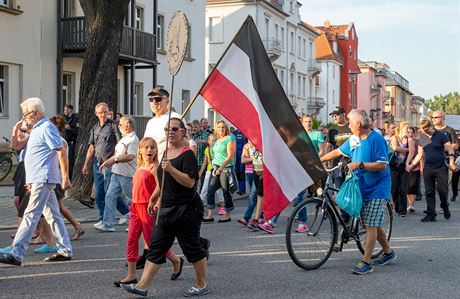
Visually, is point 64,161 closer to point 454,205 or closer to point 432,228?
point 432,228

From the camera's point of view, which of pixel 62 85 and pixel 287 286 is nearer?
pixel 287 286

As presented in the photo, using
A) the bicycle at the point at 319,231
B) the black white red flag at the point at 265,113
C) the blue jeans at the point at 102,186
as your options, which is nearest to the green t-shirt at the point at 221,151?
the blue jeans at the point at 102,186

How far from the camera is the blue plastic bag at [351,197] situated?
7355 millimetres

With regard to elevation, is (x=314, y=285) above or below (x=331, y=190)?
below

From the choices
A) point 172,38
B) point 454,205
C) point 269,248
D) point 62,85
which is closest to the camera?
point 172,38

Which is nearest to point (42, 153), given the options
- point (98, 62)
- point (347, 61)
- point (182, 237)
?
point (182, 237)

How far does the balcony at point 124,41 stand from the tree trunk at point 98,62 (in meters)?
7.81

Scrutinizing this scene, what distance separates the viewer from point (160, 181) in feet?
20.3

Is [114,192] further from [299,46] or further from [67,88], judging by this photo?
[299,46]

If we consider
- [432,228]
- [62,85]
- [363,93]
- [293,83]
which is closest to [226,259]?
[432,228]

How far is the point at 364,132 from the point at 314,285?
1824 mm

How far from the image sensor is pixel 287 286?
666 centimetres

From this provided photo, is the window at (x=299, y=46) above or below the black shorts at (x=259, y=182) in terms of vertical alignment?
above

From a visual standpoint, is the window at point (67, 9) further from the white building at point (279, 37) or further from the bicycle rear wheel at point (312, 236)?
the bicycle rear wheel at point (312, 236)
